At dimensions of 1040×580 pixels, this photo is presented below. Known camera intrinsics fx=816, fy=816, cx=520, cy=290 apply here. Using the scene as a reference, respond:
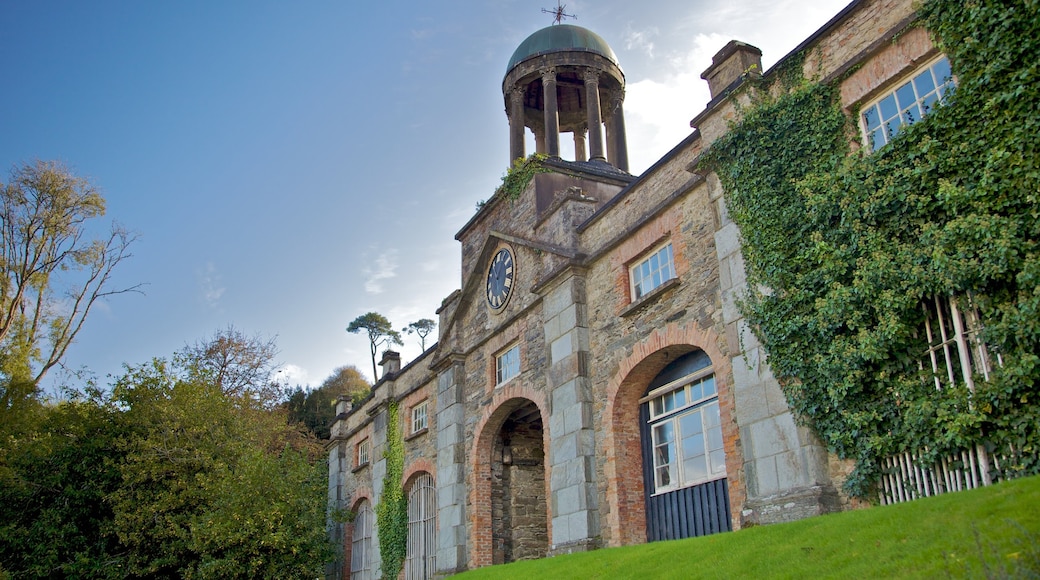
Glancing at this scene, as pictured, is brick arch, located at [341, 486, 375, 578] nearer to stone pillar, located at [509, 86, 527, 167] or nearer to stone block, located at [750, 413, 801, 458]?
stone pillar, located at [509, 86, 527, 167]

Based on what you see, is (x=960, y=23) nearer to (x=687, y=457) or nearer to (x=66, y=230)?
(x=687, y=457)

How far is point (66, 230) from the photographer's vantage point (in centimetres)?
2216

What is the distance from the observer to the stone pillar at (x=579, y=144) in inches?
886

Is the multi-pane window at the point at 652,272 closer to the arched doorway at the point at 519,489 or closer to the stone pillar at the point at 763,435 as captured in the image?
the stone pillar at the point at 763,435

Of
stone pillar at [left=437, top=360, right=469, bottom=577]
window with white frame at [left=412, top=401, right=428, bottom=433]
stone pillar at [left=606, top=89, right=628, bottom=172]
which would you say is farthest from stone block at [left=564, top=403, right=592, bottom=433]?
stone pillar at [left=606, top=89, right=628, bottom=172]

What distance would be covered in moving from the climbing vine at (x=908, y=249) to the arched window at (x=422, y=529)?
38.1 ft

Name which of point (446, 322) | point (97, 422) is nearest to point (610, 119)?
point (446, 322)

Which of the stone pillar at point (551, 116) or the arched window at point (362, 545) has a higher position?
the stone pillar at point (551, 116)

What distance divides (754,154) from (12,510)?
17734 mm

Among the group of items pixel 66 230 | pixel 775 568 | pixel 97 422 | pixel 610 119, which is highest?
pixel 610 119

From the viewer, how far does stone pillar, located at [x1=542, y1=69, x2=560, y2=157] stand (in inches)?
744

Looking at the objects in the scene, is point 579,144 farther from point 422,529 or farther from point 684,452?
point 684,452

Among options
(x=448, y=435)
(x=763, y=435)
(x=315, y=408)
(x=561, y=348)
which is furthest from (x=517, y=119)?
(x=315, y=408)

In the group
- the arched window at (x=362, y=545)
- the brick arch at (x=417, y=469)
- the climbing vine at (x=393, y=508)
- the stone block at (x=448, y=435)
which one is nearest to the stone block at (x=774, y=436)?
the stone block at (x=448, y=435)
